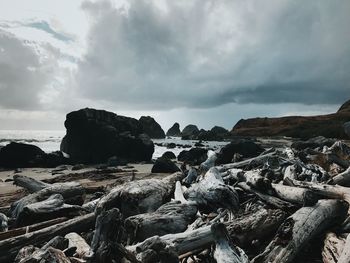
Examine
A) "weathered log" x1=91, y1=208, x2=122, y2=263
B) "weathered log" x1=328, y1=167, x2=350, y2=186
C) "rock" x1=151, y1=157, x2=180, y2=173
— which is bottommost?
"rock" x1=151, y1=157, x2=180, y2=173

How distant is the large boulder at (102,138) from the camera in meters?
40.2

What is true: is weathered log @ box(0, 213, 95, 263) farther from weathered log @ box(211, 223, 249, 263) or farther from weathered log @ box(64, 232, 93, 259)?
weathered log @ box(211, 223, 249, 263)

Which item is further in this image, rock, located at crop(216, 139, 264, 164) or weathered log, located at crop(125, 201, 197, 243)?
rock, located at crop(216, 139, 264, 164)

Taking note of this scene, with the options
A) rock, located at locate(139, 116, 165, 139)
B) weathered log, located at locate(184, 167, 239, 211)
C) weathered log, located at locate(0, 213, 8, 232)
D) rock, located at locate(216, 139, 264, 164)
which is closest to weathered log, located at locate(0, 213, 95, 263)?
weathered log, located at locate(0, 213, 8, 232)

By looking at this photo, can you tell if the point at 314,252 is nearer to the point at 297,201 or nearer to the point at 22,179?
the point at 297,201

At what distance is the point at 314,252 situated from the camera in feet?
16.5

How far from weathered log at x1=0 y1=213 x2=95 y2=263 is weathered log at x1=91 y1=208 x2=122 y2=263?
4.95ft

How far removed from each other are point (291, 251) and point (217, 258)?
3.47ft

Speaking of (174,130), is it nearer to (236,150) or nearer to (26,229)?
(236,150)

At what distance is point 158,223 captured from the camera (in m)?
5.71

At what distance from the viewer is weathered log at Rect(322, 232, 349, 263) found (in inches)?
176

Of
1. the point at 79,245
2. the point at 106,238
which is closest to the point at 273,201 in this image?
the point at 106,238

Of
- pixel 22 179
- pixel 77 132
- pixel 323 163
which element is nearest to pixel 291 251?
pixel 323 163

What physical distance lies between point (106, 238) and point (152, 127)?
12570cm
